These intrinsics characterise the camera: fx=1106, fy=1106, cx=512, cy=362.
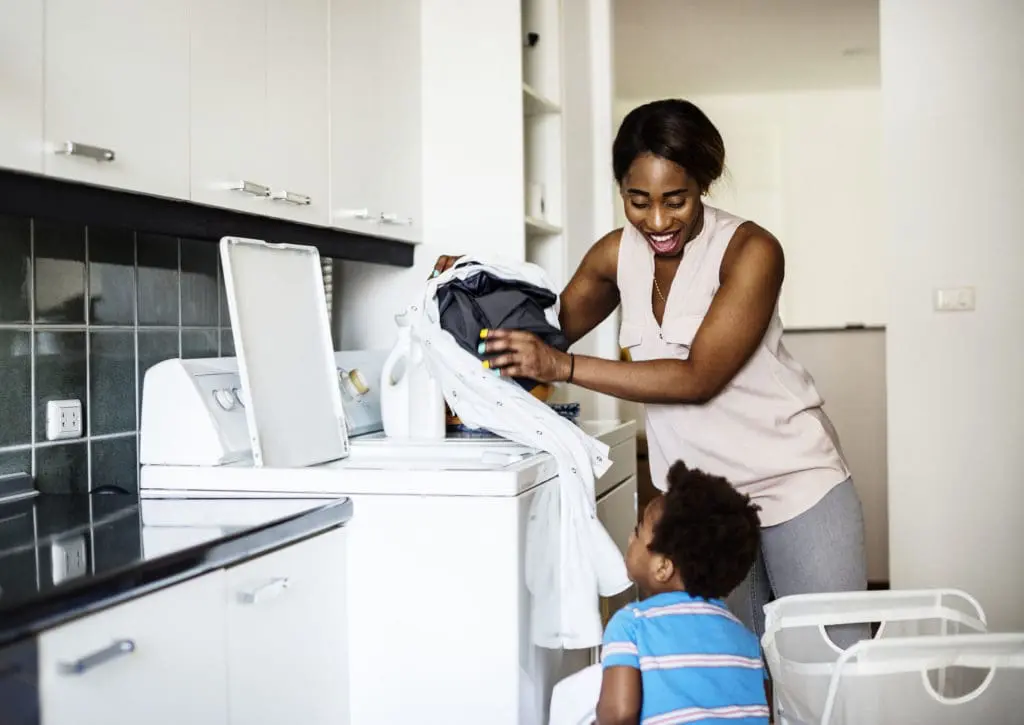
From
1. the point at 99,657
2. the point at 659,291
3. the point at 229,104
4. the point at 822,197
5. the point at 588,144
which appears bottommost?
the point at 99,657

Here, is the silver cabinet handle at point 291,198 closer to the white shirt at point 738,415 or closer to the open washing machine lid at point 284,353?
the open washing machine lid at point 284,353

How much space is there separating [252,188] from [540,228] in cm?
118

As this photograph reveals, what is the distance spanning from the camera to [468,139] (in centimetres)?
283

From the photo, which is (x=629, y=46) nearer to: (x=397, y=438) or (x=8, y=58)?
(x=397, y=438)

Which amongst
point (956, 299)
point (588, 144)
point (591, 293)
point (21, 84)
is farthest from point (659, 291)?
point (956, 299)

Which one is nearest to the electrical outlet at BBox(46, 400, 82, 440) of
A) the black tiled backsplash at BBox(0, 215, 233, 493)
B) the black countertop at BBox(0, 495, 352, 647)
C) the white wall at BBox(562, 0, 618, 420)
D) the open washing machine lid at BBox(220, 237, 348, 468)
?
the black tiled backsplash at BBox(0, 215, 233, 493)

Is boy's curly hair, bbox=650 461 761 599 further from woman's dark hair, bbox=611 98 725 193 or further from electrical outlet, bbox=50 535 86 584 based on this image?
electrical outlet, bbox=50 535 86 584

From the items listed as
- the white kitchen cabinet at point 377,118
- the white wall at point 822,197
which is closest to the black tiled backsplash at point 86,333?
the white kitchen cabinet at point 377,118

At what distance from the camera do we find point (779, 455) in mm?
1854

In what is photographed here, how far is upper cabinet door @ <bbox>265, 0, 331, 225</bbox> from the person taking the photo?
6.88 ft

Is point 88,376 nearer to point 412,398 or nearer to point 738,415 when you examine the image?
point 412,398

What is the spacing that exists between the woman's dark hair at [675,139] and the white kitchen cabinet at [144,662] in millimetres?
975

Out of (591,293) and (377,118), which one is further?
(377,118)

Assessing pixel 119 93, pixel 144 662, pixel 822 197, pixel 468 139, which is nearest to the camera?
pixel 144 662
